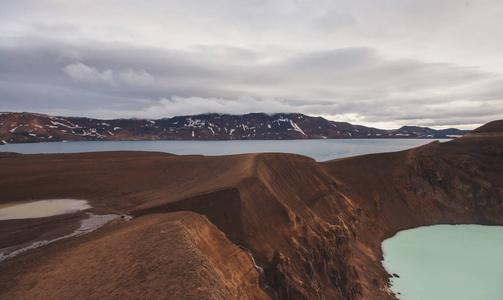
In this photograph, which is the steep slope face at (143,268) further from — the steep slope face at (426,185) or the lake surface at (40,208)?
the steep slope face at (426,185)

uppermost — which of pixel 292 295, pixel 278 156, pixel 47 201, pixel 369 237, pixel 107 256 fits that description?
pixel 278 156

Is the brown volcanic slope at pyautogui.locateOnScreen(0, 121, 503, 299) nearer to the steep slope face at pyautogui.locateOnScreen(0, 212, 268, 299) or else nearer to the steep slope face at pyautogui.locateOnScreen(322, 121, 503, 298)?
the steep slope face at pyautogui.locateOnScreen(0, 212, 268, 299)

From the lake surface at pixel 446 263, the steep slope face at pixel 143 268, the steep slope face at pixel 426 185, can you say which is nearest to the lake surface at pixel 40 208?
the steep slope face at pixel 143 268

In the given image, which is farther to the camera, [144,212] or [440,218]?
[440,218]

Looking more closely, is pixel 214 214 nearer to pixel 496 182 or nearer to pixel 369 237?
pixel 369 237

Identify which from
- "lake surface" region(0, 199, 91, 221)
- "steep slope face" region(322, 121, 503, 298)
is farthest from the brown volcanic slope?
"lake surface" region(0, 199, 91, 221)

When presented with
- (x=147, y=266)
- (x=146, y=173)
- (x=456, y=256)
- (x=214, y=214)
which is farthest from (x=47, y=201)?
(x=456, y=256)

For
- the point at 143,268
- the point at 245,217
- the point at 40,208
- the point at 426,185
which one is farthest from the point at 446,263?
the point at 40,208
